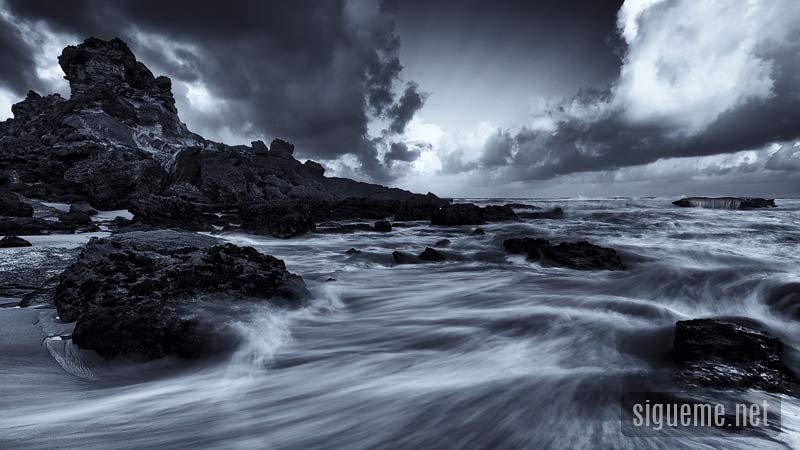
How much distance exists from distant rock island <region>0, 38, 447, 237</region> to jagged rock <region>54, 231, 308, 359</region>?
30.5 feet

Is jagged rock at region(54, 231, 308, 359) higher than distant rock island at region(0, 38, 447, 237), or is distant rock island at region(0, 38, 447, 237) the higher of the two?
distant rock island at region(0, 38, 447, 237)

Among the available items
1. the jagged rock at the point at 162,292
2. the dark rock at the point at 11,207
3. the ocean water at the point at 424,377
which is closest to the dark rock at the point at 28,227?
the dark rock at the point at 11,207

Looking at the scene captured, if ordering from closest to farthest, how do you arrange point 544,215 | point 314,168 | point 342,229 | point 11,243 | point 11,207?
point 11,243 < point 11,207 < point 342,229 < point 544,215 < point 314,168

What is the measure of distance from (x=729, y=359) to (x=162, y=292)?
528 cm

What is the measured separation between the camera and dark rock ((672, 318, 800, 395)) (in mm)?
2512

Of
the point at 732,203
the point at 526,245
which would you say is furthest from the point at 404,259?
the point at 732,203

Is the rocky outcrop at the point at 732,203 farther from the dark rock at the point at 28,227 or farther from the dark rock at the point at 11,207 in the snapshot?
the dark rock at the point at 11,207

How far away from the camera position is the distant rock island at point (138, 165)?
17.4 m

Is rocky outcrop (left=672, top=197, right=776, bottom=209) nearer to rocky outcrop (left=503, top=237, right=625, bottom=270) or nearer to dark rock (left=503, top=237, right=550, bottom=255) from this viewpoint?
dark rock (left=503, top=237, right=550, bottom=255)

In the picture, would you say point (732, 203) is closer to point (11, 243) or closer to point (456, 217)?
point (456, 217)

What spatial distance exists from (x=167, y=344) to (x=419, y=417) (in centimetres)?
233

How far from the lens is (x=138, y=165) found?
26281mm

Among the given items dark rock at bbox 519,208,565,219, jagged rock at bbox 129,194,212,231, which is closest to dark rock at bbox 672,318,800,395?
jagged rock at bbox 129,194,212,231

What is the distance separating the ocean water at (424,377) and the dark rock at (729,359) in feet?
0.63
